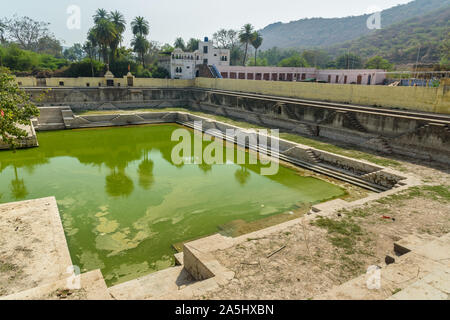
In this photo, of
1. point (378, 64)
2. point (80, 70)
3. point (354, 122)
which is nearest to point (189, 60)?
point (80, 70)

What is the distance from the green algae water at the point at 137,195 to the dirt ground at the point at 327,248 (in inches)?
87.6

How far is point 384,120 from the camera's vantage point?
13898mm

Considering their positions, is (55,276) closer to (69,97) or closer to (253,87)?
(253,87)

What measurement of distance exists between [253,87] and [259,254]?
21.9 meters

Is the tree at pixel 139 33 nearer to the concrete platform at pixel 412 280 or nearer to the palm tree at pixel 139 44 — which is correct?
the palm tree at pixel 139 44

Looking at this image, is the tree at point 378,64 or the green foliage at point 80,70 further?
the tree at point 378,64

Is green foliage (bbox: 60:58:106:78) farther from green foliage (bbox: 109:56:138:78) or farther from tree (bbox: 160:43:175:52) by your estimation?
tree (bbox: 160:43:175:52)

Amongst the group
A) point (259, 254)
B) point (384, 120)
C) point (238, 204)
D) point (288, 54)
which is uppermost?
point (288, 54)

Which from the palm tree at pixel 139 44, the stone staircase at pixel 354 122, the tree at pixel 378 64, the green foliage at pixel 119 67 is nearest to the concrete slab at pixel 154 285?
the stone staircase at pixel 354 122

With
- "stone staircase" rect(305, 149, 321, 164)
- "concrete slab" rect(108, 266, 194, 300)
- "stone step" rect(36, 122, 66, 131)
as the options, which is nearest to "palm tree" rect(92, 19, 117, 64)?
"stone step" rect(36, 122, 66, 131)

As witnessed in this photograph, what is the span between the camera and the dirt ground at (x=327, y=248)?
4.69m

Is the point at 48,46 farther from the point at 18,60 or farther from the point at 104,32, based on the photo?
the point at 104,32

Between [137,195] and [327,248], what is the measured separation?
6828 millimetres
